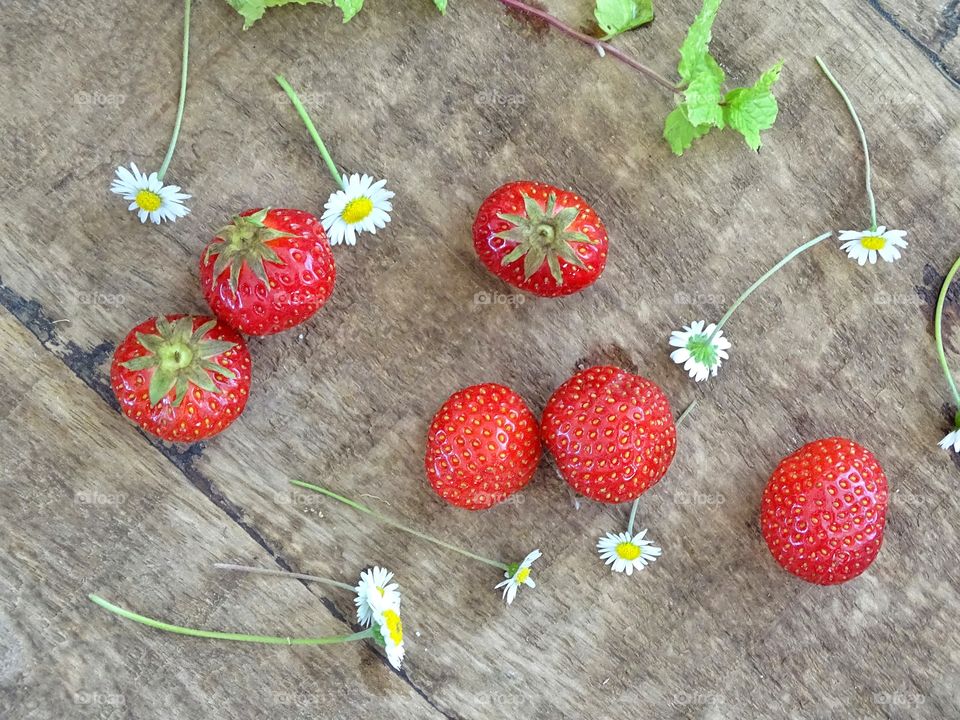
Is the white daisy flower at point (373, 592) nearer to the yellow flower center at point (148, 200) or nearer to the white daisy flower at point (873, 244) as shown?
the yellow flower center at point (148, 200)

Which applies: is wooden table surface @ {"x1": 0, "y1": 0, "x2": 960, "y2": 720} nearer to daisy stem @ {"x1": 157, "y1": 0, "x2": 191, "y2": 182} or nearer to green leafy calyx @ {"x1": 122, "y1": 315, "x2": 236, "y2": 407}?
daisy stem @ {"x1": 157, "y1": 0, "x2": 191, "y2": 182}

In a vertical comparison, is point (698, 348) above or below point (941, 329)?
above

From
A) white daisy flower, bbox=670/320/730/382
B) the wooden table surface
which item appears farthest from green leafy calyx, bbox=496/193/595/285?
white daisy flower, bbox=670/320/730/382

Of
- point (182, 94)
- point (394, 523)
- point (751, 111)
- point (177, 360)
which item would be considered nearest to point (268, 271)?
point (177, 360)

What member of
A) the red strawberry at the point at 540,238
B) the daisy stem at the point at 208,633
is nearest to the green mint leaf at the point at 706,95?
the red strawberry at the point at 540,238

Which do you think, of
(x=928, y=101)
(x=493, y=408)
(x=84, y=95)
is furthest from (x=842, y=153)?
(x=84, y=95)

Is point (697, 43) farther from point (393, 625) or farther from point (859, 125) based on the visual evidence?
point (393, 625)
